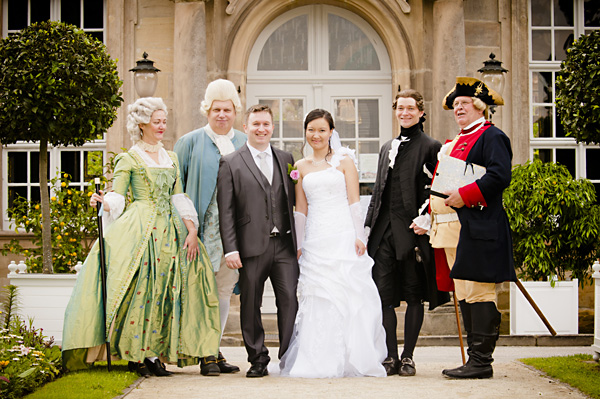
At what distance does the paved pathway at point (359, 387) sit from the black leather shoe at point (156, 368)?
74 millimetres

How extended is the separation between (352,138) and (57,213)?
11.5ft

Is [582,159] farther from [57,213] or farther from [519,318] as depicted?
[57,213]

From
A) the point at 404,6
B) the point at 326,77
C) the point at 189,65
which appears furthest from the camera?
the point at 326,77

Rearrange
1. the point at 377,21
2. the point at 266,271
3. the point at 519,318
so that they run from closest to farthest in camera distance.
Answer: the point at 266,271, the point at 519,318, the point at 377,21

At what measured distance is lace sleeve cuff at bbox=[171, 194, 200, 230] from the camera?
18.1ft

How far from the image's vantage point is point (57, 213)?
8703 millimetres

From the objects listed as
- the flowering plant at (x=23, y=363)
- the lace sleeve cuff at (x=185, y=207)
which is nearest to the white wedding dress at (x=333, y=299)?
the lace sleeve cuff at (x=185, y=207)

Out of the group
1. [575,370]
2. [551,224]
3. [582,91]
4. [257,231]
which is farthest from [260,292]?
[551,224]

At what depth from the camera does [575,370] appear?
5.58 m

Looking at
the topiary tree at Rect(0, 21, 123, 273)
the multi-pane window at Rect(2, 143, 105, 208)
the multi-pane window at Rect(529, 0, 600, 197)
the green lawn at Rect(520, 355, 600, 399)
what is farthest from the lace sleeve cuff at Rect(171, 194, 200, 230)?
the multi-pane window at Rect(529, 0, 600, 197)

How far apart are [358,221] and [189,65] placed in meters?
4.38

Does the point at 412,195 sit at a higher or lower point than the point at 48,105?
lower

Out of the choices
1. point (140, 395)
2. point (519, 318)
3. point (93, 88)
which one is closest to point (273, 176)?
point (140, 395)

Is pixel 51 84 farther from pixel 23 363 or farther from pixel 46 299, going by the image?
pixel 23 363
